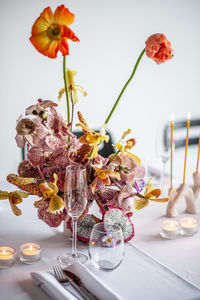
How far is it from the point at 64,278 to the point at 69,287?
0.03 m

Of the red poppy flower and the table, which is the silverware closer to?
the table

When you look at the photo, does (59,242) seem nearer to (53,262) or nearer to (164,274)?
(53,262)

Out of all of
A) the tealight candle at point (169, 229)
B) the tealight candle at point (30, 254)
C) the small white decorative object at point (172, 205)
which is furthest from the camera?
the small white decorative object at point (172, 205)

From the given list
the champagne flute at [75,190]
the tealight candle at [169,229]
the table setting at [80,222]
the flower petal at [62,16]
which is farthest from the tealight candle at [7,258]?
the flower petal at [62,16]

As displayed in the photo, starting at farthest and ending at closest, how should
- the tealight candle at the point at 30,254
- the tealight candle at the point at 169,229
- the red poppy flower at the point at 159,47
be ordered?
the tealight candle at the point at 169,229 → the tealight candle at the point at 30,254 → the red poppy flower at the point at 159,47

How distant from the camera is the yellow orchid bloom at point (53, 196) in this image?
1265 millimetres

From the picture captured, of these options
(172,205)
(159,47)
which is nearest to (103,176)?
(159,47)

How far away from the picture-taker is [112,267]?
4.24ft

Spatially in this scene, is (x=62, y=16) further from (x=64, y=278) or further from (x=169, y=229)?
(x=169, y=229)

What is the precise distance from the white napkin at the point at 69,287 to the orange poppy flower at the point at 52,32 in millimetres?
597

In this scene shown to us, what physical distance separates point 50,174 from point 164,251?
0.48m

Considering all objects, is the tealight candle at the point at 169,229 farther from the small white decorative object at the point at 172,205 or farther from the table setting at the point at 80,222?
the small white decorative object at the point at 172,205

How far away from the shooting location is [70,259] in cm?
137

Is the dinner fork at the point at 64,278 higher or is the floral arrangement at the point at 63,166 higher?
the floral arrangement at the point at 63,166
